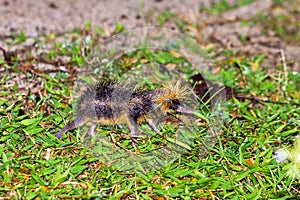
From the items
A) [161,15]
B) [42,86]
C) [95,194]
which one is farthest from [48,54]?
[95,194]

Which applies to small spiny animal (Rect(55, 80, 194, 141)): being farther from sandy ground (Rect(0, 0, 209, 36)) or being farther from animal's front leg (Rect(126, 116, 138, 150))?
sandy ground (Rect(0, 0, 209, 36))

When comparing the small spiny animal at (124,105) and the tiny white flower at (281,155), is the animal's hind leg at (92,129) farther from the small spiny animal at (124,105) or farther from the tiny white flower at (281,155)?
the tiny white flower at (281,155)

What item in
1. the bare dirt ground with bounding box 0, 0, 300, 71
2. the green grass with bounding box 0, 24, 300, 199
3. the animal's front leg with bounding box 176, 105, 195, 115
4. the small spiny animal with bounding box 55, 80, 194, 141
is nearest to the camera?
the green grass with bounding box 0, 24, 300, 199

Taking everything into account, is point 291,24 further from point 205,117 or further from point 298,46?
point 205,117

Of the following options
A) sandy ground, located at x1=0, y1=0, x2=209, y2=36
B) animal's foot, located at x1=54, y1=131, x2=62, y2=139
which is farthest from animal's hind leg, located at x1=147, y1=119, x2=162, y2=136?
sandy ground, located at x1=0, y1=0, x2=209, y2=36

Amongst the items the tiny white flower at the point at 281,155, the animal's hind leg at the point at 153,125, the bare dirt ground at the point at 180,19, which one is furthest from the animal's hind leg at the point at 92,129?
the bare dirt ground at the point at 180,19

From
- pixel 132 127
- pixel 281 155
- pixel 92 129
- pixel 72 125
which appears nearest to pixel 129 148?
pixel 132 127
